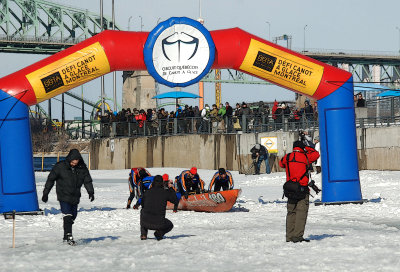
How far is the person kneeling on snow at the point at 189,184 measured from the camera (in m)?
19.5

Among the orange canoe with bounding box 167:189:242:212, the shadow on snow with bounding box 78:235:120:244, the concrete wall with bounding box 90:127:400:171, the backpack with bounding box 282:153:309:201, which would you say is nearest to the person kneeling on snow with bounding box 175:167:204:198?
the orange canoe with bounding box 167:189:242:212

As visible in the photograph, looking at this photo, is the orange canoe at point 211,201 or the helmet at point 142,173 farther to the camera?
the helmet at point 142,173

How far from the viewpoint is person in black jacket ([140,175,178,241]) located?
1306 cm

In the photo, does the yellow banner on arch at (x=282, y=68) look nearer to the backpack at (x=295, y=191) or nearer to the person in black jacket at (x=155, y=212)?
the person in black jacket at (x=155, y=212)

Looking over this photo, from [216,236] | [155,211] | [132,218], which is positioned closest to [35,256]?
[155,211]

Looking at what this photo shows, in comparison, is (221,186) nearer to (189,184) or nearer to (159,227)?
(189,184)

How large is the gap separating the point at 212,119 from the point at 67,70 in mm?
18555

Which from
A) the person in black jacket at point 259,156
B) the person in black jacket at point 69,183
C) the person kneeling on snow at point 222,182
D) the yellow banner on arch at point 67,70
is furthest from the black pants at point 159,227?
the person in black jacket at point 259,156

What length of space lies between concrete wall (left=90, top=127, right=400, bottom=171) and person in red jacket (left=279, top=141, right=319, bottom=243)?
1766 cm

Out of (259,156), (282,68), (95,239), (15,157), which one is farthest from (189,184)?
(259,156)

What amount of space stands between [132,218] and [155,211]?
4.71 meters

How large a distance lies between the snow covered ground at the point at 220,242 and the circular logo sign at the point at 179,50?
320 centimetres

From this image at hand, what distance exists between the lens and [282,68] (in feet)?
63.7

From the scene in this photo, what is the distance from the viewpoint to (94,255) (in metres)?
11.5
